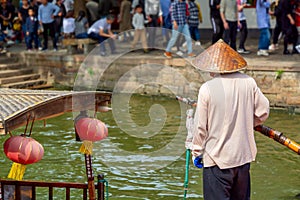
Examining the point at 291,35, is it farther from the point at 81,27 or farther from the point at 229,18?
the point at 81,27

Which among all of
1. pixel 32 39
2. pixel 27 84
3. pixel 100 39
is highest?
pixel 100 39

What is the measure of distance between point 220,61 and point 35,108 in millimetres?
1423

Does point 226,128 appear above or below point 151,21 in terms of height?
above

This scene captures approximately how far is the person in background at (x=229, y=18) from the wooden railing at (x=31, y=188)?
9.32m

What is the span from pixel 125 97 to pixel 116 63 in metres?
0.96

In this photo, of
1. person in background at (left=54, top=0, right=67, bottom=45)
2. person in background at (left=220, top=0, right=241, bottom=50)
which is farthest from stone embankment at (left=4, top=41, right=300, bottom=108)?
person in background at (left=54, top=0, right=67, bottom=45)

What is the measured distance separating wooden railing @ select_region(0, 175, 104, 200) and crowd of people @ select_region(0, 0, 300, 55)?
29.1 ft

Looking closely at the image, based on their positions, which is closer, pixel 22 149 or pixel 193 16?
pixel 22 149

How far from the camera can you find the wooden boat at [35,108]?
5.08 metres

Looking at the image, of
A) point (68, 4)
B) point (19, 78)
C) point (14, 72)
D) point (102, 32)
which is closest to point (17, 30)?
point (68, 4)

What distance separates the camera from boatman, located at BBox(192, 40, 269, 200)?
205 inches

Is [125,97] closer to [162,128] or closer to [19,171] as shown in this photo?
[162,128]

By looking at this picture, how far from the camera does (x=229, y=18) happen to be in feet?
48.8

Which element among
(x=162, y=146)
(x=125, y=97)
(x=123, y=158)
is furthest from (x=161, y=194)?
(x=125, y=97)
